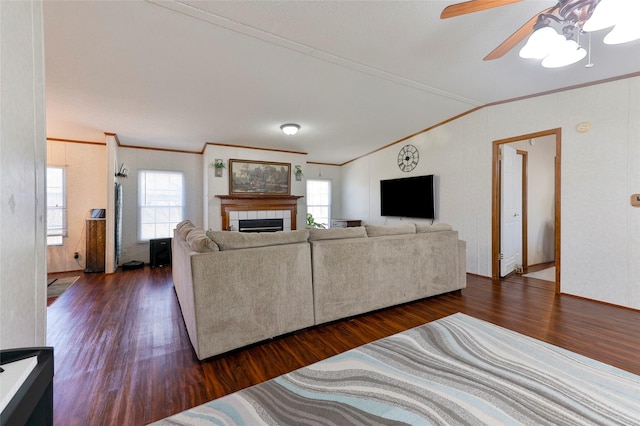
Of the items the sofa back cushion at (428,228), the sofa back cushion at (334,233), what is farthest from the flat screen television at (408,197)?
the sofa back cushion at (334,233)

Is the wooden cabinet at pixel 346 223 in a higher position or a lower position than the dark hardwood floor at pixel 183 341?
higher

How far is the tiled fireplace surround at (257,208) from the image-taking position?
5.46 meters

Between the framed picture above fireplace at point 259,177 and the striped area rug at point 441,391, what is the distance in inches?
171

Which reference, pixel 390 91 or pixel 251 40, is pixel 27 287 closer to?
pixel 251 40

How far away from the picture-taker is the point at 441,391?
5.20ft

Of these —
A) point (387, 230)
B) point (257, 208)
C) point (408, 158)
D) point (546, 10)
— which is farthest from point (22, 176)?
point (408, 158)

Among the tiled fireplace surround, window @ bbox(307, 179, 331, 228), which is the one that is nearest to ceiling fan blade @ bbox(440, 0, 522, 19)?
the tiled fireplace surround

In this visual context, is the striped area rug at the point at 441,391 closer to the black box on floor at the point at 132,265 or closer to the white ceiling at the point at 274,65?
the white ceiling at the point at 274,65

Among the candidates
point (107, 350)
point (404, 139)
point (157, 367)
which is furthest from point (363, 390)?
point (404, 139)

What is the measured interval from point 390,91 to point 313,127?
1576mm

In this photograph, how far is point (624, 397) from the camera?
1.53m

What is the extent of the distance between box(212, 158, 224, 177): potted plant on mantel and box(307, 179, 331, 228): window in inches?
107

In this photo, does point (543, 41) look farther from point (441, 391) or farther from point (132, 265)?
point (132, 265)

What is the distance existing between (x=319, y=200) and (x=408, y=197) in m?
2.85
